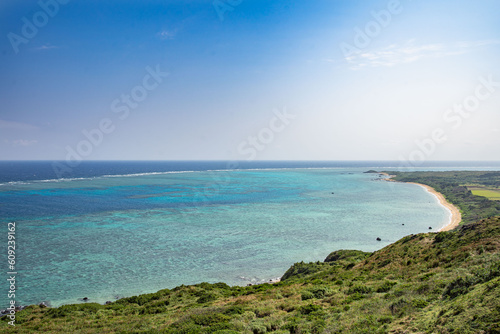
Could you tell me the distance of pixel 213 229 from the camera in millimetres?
46938

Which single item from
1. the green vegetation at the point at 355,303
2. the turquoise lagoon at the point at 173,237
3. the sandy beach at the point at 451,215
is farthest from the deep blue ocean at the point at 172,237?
the green vegetation at the point at 355,303

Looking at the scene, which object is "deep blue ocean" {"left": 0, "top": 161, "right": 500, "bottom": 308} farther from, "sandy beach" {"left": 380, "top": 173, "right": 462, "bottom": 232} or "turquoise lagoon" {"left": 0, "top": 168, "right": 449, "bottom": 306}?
"sandy beach" {"left": 380, "top": 173, "right": 462, "bottom": 232}

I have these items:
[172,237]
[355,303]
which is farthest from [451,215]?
[172,237]

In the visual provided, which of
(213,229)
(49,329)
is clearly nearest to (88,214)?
(213,229)

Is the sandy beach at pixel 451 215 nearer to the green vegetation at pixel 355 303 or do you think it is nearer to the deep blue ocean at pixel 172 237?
the deep blue ocean at pixel 172 237

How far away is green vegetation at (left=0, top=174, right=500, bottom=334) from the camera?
1053 centimetres

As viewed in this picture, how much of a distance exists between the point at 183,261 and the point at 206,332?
829 inches

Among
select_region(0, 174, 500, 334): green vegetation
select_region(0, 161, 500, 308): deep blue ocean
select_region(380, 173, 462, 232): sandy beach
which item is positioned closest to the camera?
select_region(0, 174, 500, 334): green vegetation

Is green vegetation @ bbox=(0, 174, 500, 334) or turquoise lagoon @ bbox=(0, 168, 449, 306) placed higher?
green vegetation @ bbox=(0, 174, 500, 334)

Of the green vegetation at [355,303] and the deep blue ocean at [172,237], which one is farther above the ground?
the green vegetation at [355,303]

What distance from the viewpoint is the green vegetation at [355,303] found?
10531 mm

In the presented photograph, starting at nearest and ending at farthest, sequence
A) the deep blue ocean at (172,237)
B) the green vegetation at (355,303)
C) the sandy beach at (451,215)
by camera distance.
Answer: the green vegetation at (355,303), the deep blue ocean at (172,237), the sandy beach at (451,215)

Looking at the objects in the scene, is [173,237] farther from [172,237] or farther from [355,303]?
[355,303]

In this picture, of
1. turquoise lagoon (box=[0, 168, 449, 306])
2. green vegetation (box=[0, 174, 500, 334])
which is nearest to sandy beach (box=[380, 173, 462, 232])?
turquoise lagoon (box=[0, 168, 449, 306])
